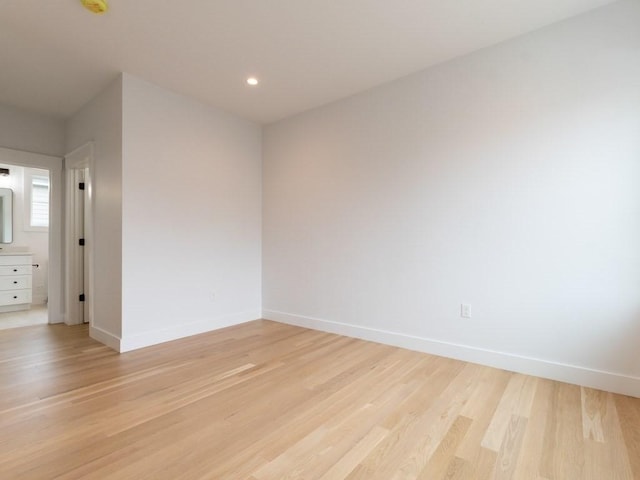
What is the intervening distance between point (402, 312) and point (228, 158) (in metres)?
2.70

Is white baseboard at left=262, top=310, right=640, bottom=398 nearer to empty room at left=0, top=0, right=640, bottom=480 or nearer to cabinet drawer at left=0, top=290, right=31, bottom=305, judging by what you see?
empty room at left=0, top=0, right=640, bottom=480

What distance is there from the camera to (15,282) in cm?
484

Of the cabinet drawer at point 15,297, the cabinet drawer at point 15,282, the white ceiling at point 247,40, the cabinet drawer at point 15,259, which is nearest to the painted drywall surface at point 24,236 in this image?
the cabinet drawer at point 15,259

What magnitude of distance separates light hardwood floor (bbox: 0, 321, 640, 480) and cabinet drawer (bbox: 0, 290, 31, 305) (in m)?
2.64

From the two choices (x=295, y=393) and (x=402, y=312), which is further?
(x=402, y=312)

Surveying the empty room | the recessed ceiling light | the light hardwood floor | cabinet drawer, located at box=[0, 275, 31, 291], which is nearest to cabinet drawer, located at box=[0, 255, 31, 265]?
cabinet drawer, located at box=[0, 275, 31, 291]

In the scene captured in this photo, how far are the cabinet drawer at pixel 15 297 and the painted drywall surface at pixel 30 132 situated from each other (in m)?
2.34

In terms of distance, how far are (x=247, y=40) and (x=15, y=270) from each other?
5.06 meters

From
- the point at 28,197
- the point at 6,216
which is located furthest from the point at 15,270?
the point at 28,197

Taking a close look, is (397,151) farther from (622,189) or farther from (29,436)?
(29,436)

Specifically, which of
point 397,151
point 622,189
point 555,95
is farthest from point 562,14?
point 397,151

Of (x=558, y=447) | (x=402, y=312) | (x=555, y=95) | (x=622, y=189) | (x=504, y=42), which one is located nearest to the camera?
(x=558, y=447)

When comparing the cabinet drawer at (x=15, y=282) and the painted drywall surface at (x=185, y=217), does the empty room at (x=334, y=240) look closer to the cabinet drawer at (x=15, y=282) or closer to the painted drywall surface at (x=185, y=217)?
the painted drywall surface at (x=185, y=217)

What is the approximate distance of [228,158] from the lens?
3961 millimetres
